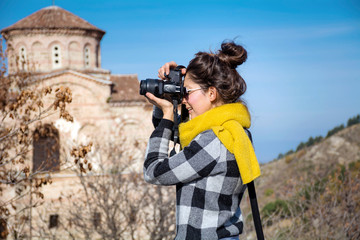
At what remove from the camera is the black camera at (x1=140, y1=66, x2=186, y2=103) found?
241 cm

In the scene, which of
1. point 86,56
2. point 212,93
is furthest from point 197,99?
point 86,56

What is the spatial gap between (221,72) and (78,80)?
1741 cm

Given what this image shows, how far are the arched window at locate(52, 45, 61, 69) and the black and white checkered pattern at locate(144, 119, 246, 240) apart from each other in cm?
1898

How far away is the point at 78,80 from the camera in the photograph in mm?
19094

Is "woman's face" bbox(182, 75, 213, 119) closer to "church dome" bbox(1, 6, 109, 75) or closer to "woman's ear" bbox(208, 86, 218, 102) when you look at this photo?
"woman's ear" bbox(208, 86, 218, 102)

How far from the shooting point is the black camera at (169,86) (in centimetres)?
241

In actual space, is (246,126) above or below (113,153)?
below

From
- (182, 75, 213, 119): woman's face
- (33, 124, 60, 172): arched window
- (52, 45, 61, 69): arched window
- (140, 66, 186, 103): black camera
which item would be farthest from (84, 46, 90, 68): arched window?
(182, 75, 213, 119): woman's face

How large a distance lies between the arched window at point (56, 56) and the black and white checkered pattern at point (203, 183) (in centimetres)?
1898

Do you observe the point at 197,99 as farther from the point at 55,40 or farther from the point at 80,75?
the point at 55,40

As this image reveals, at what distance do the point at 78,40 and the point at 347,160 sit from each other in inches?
547

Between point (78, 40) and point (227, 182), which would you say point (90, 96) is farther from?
point (227, 182)

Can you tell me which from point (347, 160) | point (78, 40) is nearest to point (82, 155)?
point (78, 40)

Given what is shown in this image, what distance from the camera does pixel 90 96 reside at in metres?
19.2
